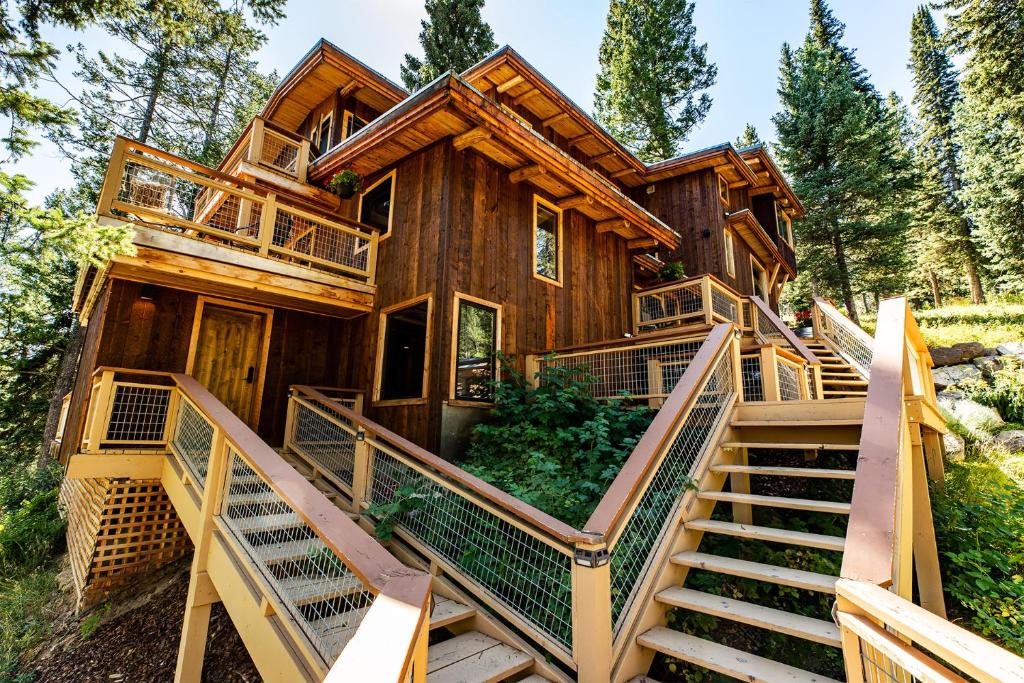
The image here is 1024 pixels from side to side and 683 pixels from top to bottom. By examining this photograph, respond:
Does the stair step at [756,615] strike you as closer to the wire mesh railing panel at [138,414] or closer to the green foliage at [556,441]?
the green foliage at [556,441]

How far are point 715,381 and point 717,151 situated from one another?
1016cm

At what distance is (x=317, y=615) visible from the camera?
2943 millimetres

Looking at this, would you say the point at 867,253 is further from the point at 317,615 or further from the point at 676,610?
the point at 317,615

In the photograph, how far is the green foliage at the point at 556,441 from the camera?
435 cm

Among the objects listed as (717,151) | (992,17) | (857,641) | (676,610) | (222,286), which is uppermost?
(992,17)

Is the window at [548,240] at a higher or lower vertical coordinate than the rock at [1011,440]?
higher

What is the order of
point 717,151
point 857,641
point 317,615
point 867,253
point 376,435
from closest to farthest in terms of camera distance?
point 857,641, point 317,615, point 376,435, point 717,151, point 867,253

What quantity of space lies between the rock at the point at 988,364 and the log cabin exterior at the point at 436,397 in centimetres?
610

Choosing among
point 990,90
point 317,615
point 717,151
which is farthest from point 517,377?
point 990,90

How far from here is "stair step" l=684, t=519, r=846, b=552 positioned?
3.17m

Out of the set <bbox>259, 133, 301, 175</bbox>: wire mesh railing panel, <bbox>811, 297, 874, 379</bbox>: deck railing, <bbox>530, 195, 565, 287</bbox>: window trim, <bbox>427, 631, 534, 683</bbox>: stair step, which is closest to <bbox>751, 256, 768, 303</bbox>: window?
<bbox>811, 297, 874, 379</bbox>: deck railing

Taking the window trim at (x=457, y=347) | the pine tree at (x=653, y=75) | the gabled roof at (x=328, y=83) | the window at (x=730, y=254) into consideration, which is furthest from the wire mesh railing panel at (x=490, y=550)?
the pine tree at (x=653, y=75)

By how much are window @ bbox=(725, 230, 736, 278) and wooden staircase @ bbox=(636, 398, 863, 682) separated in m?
8.77

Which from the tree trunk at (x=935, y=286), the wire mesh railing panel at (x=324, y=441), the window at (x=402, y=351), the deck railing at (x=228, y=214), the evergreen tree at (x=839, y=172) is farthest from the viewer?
the tree trunk at (x=935, y=286)
